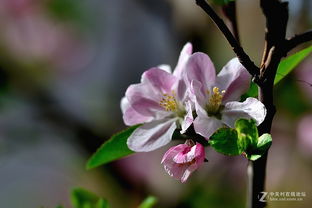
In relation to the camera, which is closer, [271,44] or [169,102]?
[271,44]

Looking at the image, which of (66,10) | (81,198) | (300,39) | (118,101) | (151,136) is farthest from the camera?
(118,101)

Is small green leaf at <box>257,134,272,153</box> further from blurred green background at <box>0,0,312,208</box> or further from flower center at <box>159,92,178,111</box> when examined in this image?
blurred green background at <box>0,0,312,208</box>

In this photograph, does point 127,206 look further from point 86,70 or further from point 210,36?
point 86,70

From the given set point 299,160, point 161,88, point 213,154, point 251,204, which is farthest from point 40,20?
point 251,204

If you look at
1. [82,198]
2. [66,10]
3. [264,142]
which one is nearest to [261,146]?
[264,142]

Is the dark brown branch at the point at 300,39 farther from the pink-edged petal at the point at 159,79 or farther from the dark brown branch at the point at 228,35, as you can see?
the pink-edged petal at the point at 159,79

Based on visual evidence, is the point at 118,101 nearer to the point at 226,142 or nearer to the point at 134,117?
the point at 134,117

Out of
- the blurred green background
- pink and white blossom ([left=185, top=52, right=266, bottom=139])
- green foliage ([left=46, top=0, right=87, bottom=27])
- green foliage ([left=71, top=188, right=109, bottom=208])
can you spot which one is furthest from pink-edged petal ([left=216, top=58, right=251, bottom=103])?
green foliage ([left=46, top=0, right=87, bottom=27])
